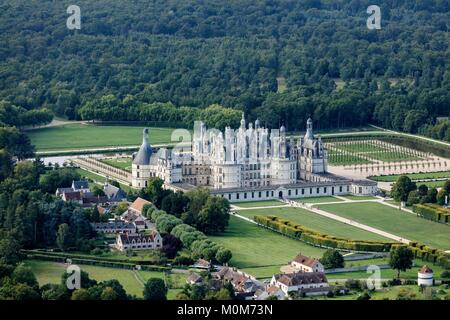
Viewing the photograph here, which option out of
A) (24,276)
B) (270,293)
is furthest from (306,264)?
(24,276)

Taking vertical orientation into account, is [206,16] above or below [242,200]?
above

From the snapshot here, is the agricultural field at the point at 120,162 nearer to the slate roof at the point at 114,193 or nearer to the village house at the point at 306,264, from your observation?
the slate roof at the point at 114,193

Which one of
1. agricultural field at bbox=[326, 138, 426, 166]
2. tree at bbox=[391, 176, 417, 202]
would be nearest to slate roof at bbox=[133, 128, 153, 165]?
agricultural field at bbox=[326, 138, 426, 166]

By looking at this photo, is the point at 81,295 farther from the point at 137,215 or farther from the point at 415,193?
the point at 415,193

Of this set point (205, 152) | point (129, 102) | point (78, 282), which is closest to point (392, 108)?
point (129, 102)

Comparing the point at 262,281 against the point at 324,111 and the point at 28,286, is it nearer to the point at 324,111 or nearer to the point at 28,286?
the point at 28,286
